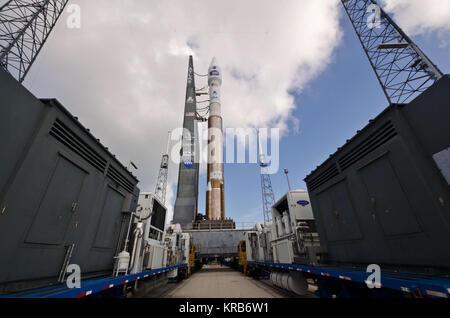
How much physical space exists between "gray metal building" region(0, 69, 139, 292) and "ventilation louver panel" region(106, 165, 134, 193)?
21 cm

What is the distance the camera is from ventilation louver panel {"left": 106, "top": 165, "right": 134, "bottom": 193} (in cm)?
489

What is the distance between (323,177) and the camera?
5625 millimetres

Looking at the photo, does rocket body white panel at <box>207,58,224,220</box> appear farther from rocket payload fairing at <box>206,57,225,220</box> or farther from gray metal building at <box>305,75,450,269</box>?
gray metal building at <box>305,75,450,269</box>

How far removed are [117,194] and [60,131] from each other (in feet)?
7.96

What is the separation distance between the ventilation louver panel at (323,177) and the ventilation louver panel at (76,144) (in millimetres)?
5930

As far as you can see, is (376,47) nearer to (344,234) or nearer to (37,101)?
(344,234)

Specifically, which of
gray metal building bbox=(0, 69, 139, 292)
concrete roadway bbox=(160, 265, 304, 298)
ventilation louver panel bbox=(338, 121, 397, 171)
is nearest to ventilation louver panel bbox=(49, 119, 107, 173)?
gray metal building bbox=(0, 69, 139, 292)

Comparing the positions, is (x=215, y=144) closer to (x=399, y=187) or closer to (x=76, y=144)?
(x=76, y=144)

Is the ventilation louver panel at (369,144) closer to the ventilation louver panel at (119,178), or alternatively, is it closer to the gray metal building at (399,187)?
the gray metal building at (399,187)

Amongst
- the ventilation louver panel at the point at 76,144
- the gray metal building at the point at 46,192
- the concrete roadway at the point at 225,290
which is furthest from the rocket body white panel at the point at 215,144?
the ventilation louver panel at the point at 76,144

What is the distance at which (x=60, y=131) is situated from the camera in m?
3.28

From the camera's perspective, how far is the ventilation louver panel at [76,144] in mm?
3226

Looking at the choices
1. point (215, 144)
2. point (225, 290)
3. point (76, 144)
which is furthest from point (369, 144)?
point (215, 144)
